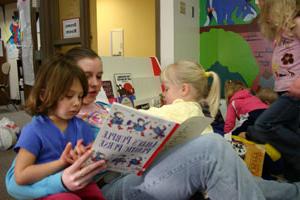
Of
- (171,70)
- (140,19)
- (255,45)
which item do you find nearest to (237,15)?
(255,45)

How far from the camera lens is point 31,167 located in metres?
0.76

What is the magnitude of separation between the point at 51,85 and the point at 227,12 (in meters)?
1.99

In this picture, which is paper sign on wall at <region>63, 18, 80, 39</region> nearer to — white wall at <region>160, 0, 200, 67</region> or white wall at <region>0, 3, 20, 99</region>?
white wall at <region>160, 0, 200, 67</region>

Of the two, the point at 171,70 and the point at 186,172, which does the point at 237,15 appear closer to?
the point at 171,70

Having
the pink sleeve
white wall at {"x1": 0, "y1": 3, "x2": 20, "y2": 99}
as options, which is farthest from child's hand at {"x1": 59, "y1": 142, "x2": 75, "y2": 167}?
white wall at {"x1": 0, "y1": 3, "x2": 20, "y2": 99}

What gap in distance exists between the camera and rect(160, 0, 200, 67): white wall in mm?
2160

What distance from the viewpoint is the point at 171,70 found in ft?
4.17

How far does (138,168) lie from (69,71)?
1.05 ft

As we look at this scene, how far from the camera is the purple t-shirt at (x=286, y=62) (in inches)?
58.8

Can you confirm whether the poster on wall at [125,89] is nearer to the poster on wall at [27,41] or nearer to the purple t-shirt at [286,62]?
the purple t-shirt at [286,62]

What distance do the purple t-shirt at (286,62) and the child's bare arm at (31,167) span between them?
1.19 m

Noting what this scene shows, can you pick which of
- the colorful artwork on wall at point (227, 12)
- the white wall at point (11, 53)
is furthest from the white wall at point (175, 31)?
the white wall at point (11, 53)

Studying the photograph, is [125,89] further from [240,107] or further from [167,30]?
Result: [240,107]

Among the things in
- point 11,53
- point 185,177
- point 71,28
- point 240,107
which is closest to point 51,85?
point 185,177
